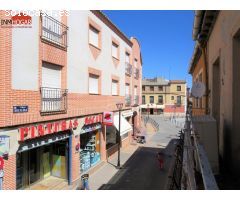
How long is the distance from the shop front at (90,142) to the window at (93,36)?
4629mm

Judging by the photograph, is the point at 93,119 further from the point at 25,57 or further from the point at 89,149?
the point at 25,57

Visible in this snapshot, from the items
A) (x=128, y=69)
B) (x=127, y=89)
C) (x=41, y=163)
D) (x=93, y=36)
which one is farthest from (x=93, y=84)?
(x=127, y=89)

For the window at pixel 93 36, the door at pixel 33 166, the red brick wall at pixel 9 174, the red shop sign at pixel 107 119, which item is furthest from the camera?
the red shop sign at pixel 107 119

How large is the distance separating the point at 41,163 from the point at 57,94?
3.77m

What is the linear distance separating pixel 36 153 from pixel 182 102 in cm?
5587

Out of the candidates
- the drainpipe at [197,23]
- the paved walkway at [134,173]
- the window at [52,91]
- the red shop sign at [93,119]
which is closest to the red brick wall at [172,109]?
the paved walkway at [134,173]

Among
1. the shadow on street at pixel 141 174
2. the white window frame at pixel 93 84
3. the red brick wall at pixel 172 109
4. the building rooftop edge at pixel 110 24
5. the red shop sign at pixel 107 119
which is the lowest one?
the shadow on street at pixel 141 174

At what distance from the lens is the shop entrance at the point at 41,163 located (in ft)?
37.0

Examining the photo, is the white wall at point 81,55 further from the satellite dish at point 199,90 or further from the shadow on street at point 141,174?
the satellite dish at point 199,90

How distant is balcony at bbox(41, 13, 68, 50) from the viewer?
10.6 meters

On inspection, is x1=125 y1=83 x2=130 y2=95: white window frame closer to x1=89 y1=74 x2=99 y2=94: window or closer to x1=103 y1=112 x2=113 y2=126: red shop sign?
x1=103 y1=112 x2=113 y2=126: red shop sign

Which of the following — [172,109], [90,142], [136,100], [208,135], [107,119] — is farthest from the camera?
[172,109]

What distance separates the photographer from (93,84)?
629 inches

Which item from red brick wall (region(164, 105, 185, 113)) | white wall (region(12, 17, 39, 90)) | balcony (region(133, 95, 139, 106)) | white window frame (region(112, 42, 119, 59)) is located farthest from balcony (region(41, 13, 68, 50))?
red brick wall (region(164, 105, 185, 113))
